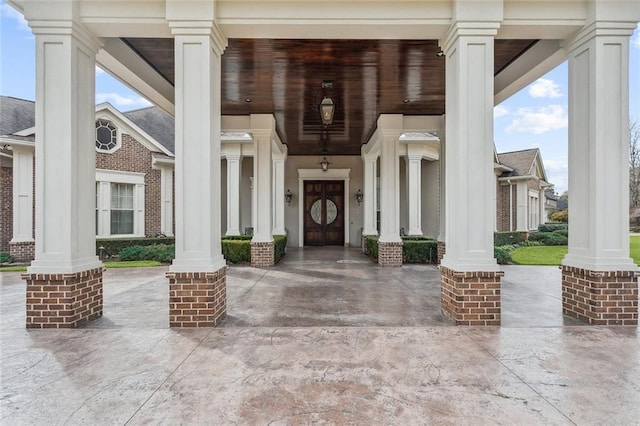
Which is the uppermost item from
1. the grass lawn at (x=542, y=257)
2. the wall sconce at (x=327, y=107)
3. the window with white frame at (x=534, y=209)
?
the wall sconce at (x=327, y=107)

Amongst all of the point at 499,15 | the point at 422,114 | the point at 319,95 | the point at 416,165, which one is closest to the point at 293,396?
the point at 499,15

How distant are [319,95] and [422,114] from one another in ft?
10.0

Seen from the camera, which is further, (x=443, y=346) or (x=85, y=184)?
(x=85, y=184)

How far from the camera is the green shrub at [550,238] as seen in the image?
1692cm

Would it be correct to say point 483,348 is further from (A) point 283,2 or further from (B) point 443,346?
(A) point 283,2

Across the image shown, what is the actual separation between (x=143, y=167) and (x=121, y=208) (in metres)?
1.62

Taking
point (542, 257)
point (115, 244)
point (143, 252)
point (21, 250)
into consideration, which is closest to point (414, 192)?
point (542, 257)

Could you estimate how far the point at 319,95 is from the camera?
7.63 metres

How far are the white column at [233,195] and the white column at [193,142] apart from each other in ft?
27.3

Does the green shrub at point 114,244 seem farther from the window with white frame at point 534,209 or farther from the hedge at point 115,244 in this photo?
the window with white frame at point 534,209

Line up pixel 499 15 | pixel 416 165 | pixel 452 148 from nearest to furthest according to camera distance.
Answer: pixel 499 15, pixel 452 148, pixel 416 165

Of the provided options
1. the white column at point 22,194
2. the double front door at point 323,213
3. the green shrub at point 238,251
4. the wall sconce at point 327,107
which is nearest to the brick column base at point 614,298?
the wall sconce at point 327,107

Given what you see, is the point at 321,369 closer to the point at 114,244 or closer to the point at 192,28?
the point at 192,28

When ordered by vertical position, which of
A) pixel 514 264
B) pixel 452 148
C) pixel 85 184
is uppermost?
pixel 452 148
